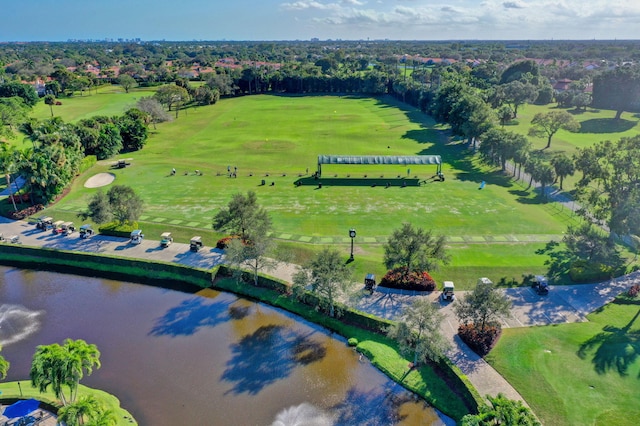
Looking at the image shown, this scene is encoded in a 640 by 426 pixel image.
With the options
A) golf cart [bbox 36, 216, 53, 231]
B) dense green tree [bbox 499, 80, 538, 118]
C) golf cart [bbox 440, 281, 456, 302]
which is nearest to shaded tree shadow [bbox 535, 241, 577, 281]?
golf cart [bbox 440, 281, 456, 302]

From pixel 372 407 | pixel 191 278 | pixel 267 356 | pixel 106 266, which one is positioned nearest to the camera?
pixel 372 407

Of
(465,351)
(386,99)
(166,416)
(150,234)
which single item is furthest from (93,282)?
(386,99)

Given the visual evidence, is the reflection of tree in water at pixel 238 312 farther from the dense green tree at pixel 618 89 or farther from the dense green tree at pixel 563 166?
the dense green tree at pixel 618 89

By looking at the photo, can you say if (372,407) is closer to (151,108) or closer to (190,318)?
(190,318)

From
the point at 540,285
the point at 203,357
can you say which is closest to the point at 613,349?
the point at 540,285

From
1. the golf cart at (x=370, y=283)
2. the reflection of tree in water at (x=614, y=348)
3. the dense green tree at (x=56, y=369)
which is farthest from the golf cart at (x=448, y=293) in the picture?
the dense green tree at (x=56, y=369)
